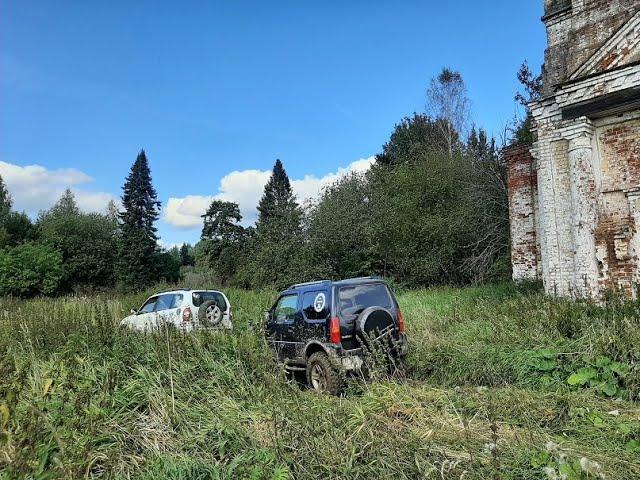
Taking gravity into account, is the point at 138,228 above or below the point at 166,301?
above

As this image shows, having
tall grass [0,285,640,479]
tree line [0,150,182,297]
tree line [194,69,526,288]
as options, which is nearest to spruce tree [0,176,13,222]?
tree line [0,150,182,297]

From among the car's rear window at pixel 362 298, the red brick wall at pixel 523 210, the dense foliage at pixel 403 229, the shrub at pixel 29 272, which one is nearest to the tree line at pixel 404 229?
the dense foliage at pixel 403 229

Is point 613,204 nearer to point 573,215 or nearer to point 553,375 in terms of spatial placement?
point 573,215

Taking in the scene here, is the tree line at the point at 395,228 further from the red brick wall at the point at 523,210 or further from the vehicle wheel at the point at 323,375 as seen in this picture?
the vehicle wheel at the point at 323,375

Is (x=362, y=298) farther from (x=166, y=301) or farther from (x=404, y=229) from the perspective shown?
(x=404, y=229)

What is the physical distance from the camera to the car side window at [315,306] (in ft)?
24.4

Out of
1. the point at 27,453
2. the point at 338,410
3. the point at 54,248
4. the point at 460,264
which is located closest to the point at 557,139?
the point at 338,410

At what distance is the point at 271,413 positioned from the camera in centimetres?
426

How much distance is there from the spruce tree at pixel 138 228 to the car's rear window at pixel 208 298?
105 feet

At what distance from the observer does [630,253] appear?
9703 mm

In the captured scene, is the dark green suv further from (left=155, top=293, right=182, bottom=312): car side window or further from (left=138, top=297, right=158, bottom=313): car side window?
(left=138, top=297, right=158, bottom=313): car side window

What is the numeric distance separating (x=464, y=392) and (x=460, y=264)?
19289mm

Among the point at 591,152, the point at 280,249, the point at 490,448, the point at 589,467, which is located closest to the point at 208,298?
the point at 591,152

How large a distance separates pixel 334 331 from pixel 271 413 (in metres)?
2.94
